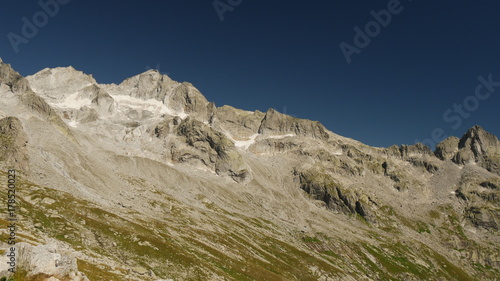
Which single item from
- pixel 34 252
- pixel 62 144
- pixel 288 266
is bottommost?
pixel 288 266

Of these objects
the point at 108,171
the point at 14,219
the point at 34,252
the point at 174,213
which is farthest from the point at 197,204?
the point at 34,252

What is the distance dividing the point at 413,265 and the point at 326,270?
86.8m

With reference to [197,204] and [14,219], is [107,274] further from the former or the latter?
[197,204]

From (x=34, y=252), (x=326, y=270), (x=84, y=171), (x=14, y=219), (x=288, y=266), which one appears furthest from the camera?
(x=84, y=171)

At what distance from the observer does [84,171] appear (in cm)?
16362

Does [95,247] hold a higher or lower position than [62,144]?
lower

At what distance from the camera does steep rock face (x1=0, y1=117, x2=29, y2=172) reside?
439 feet

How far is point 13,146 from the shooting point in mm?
143250

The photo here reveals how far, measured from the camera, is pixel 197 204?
19438 cm

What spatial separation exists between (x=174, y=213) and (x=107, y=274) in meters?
118

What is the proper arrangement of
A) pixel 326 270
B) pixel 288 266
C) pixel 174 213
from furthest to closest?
pixel 174 213
pixel 326 270
pixel 288 266

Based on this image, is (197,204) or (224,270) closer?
(224,270)

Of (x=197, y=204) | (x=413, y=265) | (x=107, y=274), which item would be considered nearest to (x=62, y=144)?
→ (x=197, y=204)

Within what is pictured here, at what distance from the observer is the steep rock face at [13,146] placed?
134 metres
